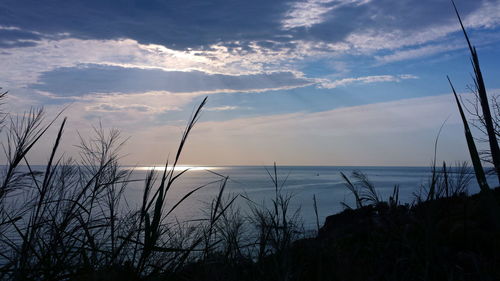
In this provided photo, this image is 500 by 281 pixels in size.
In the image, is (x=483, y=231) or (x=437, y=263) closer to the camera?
(x=437, y=263)

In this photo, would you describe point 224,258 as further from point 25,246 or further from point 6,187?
point 6,187

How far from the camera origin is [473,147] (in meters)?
1.12

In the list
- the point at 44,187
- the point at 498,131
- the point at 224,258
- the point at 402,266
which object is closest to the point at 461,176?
the point at 498,131

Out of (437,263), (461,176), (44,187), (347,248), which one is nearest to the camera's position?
(44,187)

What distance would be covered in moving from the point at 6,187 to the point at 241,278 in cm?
144

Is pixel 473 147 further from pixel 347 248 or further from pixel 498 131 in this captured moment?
pixel 498 131

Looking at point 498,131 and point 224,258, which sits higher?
Result: point 498,131

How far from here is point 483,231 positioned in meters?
3.35

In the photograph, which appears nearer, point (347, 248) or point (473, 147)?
point (473, 147)

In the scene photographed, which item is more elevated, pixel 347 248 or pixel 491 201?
pixel 491 201

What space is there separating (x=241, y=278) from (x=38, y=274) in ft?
3.62

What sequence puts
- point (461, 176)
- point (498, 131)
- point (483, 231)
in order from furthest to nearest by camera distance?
1. point (498, 131)
2. point (461, 176)
3. point (483, 231)

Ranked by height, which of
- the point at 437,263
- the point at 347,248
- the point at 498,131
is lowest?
the point at 347,248

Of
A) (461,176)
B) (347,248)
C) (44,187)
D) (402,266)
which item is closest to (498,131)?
(461,176)
